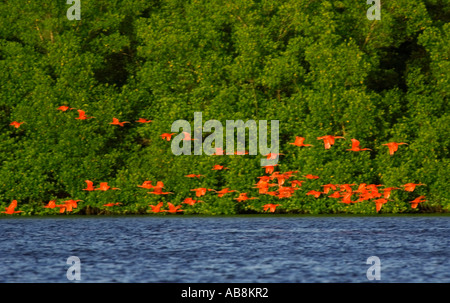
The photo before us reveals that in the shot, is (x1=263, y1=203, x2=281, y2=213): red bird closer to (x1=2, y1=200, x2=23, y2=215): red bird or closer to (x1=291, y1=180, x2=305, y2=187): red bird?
(x1=291, y1=180, x2=305, y2=187): red bird

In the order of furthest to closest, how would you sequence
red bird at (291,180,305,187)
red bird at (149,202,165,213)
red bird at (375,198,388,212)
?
red bird at (149,202,165,213) < red bird at (291,180,305,187) < red bird at (375,198,388,212)

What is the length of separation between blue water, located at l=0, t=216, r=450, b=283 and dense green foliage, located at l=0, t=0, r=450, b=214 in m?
2.28

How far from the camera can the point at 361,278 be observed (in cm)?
3388

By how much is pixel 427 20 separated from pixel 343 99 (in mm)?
7036

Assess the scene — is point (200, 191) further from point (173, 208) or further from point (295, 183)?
point (295, 183)

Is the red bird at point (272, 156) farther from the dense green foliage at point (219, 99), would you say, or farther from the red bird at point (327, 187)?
the red bird at point (327, 187)

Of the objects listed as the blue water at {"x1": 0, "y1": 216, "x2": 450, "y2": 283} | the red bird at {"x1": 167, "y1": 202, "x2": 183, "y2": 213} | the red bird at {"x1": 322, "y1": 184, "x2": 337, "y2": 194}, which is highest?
the red bird at {"x1": 322, "y1": 184, "x2": 337, "y2": 194}

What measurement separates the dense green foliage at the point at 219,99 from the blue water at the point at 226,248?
→ 7.48ft

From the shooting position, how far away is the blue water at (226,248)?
35000 mm

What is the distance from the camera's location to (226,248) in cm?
4284

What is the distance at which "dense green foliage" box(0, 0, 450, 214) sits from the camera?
189ft

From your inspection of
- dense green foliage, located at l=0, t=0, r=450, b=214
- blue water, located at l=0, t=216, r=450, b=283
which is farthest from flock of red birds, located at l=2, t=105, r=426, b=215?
blue water, located at l=0, t=216, r=450, b=283

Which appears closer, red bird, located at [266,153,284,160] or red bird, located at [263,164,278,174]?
red bird, located at [263,164,278,174]

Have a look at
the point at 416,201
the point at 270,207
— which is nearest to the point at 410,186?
the point at 416,201
